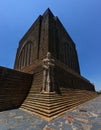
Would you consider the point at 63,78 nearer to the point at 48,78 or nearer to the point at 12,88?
the point at 48,78

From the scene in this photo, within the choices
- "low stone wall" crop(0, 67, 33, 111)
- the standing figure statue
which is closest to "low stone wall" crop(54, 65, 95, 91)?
the standing figure statue

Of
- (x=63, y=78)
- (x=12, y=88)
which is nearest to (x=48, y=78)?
(x=63, y=78)

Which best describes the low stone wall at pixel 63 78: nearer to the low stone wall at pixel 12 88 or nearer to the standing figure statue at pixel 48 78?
the standing figure statue at pixel 48 78

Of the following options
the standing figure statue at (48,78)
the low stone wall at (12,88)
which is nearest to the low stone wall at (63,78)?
the standing figure statue at (48,78)

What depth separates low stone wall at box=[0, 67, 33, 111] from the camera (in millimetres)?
5823

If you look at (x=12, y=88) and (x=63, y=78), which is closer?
(x=12, y=88)

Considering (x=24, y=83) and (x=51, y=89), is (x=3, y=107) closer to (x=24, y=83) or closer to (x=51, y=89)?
(x=24, y=83)

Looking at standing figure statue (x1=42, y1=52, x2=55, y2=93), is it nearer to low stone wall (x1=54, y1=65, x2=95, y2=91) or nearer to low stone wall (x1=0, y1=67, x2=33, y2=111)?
low stone wall (x1=54, y1=65, x2=95, y2=91)

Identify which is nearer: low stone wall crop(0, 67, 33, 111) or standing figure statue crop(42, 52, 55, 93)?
low stone wall crop(0, 67, 33, 111)

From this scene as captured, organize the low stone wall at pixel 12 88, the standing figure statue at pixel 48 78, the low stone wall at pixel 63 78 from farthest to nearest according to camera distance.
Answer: the low stone wall at pixel 63 78, the standing figure statue at pixel 48 78, the low stone wall at pixel 12 88

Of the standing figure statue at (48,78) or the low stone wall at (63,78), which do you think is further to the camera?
the low stone wall at (63,78)

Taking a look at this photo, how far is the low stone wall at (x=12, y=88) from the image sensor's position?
5.82 metres

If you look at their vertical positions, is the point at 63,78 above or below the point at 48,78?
above

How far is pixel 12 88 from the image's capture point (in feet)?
21.5
